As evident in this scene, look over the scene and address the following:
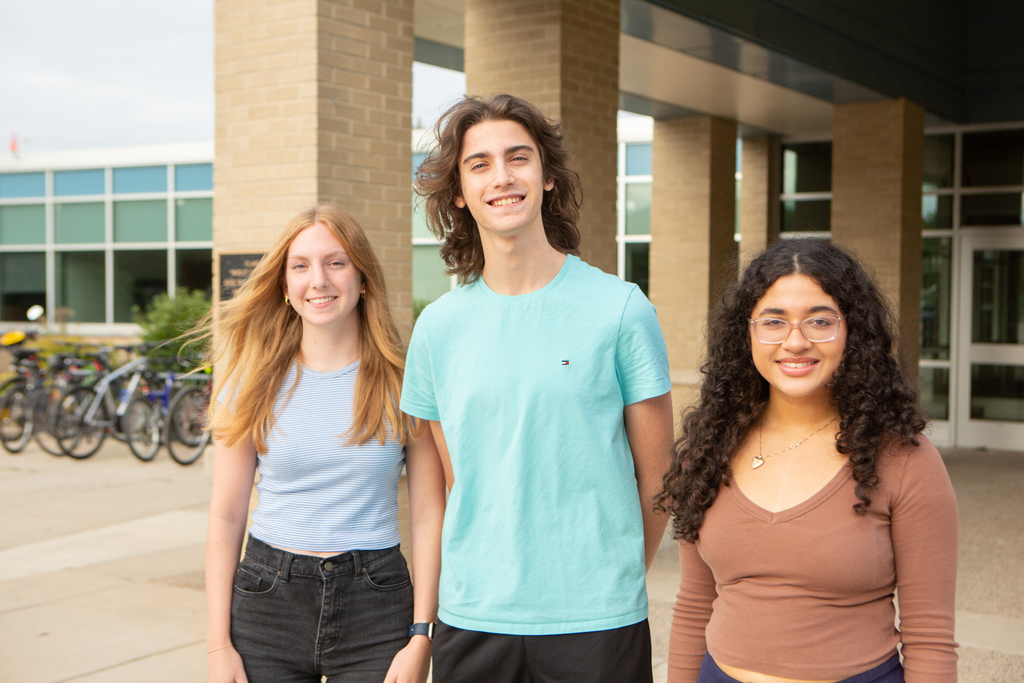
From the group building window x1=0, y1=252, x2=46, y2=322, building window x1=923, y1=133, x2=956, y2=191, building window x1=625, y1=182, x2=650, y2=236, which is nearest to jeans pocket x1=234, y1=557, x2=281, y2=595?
building window x1=923, y1=133, x2=956, y2=191

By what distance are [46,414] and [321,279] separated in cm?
1051

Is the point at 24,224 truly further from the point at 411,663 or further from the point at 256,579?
the point at 411,663

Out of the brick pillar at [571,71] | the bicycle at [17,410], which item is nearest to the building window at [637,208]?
the bicycle at [17,410]

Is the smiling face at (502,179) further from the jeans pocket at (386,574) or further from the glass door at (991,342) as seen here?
the glass door at (991,342)

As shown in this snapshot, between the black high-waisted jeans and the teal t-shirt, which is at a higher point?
the teal t-shirt

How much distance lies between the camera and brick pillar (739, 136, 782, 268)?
13688 millimetres

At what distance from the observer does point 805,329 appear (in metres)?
1.95

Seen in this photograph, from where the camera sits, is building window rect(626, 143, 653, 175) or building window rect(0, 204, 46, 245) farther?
building window rect(0, 204, 46, 245)

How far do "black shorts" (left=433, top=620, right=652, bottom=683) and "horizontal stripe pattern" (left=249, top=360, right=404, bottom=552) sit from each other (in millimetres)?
407

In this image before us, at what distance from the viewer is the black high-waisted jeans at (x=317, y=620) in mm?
2248

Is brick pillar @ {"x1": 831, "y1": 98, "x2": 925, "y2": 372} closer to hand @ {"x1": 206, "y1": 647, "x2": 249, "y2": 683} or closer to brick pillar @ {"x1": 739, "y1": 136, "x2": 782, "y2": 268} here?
brick pillar @ {"x1": 739, "y1": 136, "x2": 782, "y2": 268}

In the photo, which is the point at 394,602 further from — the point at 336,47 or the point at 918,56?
the point at 918,56

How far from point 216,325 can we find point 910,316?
8.74 m

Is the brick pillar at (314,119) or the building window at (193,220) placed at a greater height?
the building window at (193,220)
